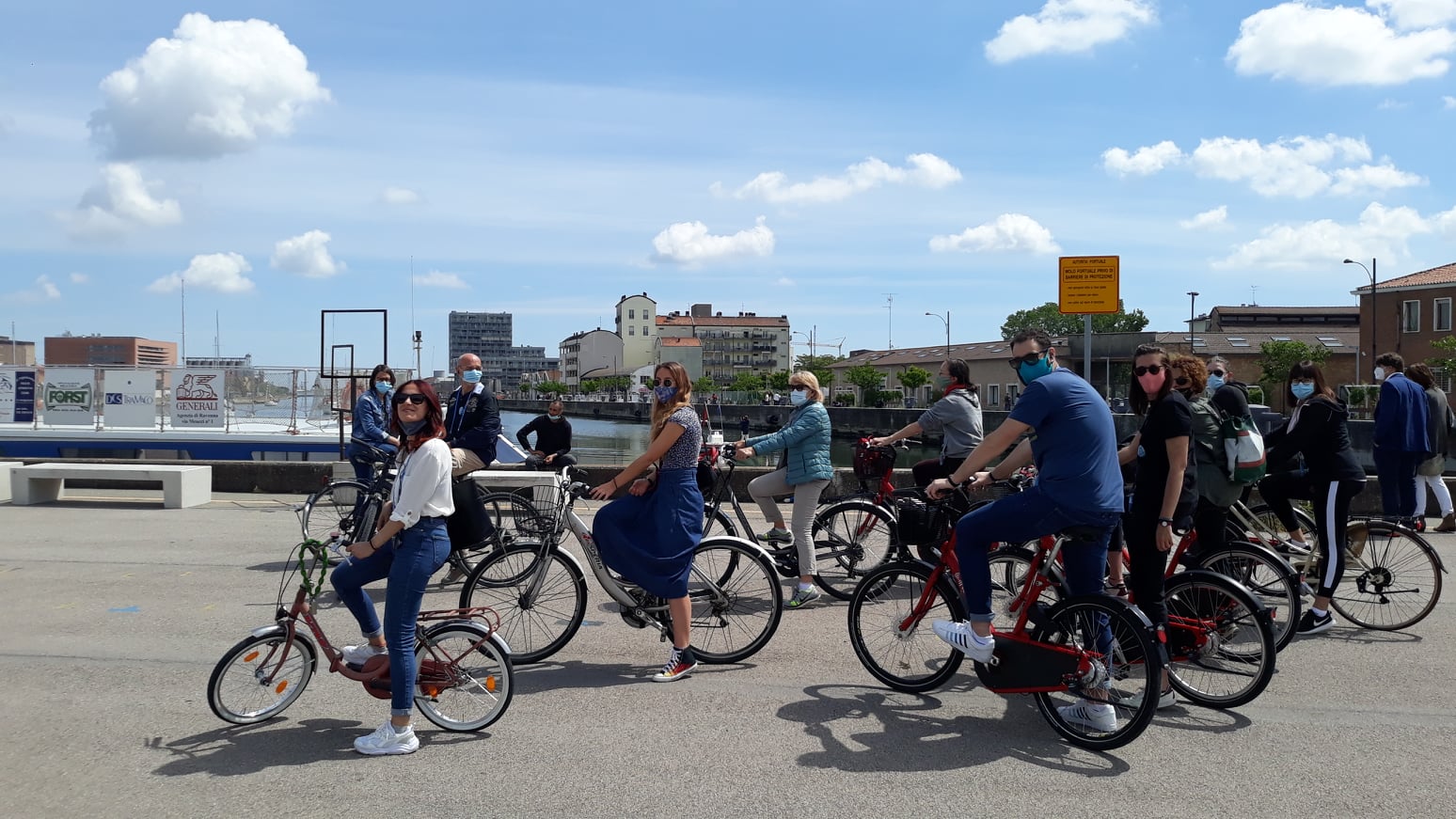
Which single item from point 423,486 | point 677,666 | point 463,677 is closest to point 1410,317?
point 677,666

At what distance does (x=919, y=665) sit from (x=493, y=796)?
2.48 meters

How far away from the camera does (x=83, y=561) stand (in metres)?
9.96

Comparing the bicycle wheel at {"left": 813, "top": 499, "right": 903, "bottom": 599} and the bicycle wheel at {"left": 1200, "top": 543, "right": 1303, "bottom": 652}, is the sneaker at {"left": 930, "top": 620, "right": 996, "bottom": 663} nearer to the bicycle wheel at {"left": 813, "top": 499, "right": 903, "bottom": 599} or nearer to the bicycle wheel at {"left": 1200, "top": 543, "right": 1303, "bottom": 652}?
the bicycle wheel at {"left": 1200, "top": 543, "right": 1303, "bottom": 652}

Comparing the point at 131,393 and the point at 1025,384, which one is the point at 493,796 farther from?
the point at 131,393

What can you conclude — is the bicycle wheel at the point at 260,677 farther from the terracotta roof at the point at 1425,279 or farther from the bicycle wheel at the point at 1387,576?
the terracotta roof at the point at 1425,279

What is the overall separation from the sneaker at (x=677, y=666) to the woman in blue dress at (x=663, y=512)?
21 millimetres

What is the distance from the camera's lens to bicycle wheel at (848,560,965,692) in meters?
5.70

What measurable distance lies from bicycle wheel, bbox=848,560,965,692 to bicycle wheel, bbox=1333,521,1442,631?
3.40 meters

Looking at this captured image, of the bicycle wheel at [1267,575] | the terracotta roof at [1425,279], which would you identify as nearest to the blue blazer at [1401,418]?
the bicycle wheel at [1267,575]

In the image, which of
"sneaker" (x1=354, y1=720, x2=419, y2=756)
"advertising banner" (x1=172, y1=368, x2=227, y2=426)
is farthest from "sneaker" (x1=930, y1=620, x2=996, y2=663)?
"advertising banner" (x1=172, y1=368, x2=227, y2=426)

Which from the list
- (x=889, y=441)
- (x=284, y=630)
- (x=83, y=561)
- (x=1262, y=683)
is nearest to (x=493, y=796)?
(x=284, y=630)

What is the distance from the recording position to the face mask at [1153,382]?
18.9ft

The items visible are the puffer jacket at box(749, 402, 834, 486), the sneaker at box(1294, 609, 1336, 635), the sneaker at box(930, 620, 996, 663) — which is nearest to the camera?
the sneaker at box(930, 620, 996, 663)

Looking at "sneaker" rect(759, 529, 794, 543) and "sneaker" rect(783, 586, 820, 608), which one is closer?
"sneaker" rect(783, 586, 820, 608)
